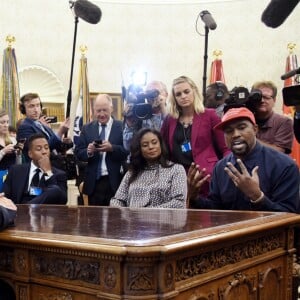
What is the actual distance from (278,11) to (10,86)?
5.22m

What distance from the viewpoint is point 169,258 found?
1533 millimetres

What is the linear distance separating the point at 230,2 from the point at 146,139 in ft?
18.5

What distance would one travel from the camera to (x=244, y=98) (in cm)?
344

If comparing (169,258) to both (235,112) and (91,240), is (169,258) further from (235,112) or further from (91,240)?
(235,112)

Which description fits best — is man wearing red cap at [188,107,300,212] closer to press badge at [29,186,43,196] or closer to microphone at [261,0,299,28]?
microphone at [261,0,299,28]

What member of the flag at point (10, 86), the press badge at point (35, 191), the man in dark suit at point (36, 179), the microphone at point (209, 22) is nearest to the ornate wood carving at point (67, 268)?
the man in dark suit at point (36, 179)

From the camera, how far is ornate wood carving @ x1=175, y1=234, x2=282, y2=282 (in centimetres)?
165

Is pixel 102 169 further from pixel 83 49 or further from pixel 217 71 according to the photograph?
pixel 217 71

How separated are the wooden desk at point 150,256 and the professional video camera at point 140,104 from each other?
5.22 ft

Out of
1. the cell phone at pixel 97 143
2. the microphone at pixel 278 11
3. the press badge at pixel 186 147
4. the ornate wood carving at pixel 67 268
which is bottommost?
the ornate wood carving at pixel 67 268

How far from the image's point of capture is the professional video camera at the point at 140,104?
3832 mm

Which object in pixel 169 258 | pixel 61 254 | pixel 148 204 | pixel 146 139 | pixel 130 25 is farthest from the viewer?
pixel 130 25

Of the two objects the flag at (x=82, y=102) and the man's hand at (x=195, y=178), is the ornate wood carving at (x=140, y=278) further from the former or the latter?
the flag at (x=82, y=102)

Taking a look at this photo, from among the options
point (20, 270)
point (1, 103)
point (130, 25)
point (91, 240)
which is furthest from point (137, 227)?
point (130, 25)
